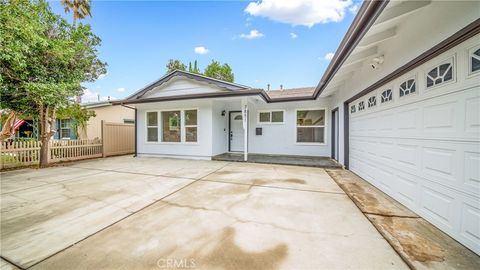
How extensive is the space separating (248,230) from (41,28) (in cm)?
774

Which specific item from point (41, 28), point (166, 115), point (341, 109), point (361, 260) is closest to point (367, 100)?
point (341, 109)

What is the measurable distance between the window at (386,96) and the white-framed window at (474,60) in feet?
5.40

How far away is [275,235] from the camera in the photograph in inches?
89.0

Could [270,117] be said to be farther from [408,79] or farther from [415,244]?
[415,244]

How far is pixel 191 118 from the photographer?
842 centimetres

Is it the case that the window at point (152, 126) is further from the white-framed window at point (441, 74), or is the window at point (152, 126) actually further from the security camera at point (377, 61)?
the white-framed window at point (441, 74)

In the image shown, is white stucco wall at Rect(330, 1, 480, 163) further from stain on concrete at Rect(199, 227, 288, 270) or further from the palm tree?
the palm tree

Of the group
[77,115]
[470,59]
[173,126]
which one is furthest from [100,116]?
[470,59]

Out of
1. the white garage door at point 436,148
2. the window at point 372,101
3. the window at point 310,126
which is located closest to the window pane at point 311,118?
the window at point 310,126

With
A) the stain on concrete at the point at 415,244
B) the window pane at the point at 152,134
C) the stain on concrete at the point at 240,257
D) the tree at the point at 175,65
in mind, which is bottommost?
the stain on concrete at the point at 240,257

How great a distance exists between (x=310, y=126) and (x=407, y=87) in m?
5.30

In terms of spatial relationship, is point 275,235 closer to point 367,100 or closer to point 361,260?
point 361,260

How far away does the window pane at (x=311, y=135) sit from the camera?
824cm

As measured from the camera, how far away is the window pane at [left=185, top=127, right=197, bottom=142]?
8.36 meters
